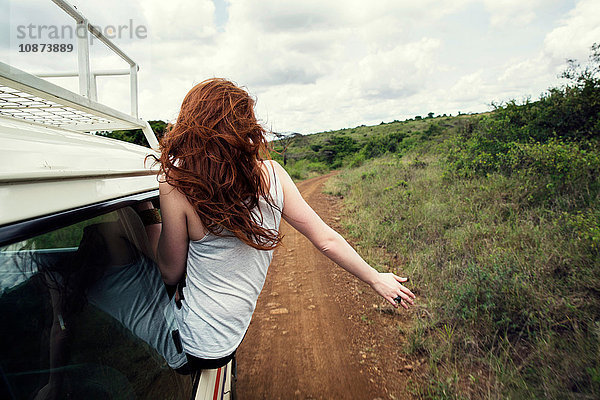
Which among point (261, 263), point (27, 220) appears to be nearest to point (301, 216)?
point (261, 263)

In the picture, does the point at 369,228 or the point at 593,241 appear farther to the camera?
the point at 369,228

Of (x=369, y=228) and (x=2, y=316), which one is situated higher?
(x=2, y=316)

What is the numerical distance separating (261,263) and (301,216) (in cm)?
27

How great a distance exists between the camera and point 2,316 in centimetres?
74

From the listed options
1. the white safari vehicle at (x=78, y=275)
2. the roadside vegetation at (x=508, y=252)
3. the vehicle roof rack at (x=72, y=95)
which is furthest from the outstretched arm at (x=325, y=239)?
the roadside vegetation at (x=508, y=252)

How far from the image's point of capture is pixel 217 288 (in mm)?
1291

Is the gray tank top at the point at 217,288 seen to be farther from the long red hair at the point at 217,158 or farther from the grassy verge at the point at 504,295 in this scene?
the grassy verge at the point at 504,295

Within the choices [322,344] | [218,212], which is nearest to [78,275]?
[218,212]

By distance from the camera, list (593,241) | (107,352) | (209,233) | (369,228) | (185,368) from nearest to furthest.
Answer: (107,352), (209,233), (185,368), (593,241), (369,228)

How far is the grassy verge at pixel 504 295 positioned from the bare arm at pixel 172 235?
6.79 ft

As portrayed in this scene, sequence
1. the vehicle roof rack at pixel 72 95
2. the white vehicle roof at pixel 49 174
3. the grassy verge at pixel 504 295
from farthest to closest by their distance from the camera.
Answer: the grassy verge at pixel 504 295 → the vehicle roof rack at pixel 72 95 → the white vehicle roof at pixel 49 174

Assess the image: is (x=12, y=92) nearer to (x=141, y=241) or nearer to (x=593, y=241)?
(x=141, y=241)

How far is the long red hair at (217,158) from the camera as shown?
3.82 feet

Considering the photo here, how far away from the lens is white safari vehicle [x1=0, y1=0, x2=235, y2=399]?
0.75 meters
